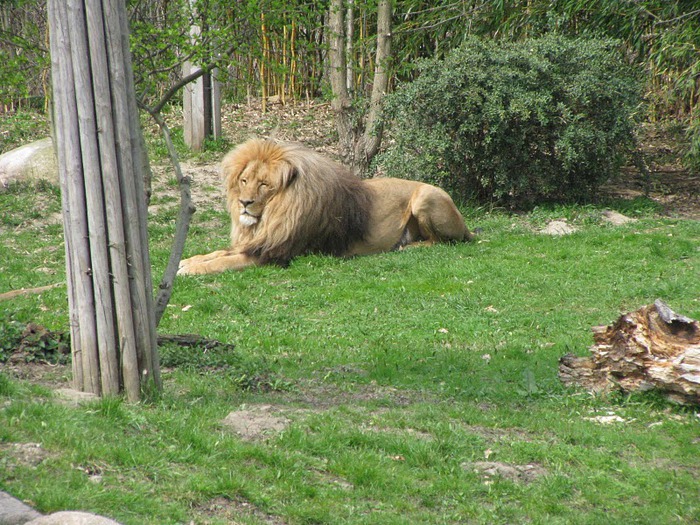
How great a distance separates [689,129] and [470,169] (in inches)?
139

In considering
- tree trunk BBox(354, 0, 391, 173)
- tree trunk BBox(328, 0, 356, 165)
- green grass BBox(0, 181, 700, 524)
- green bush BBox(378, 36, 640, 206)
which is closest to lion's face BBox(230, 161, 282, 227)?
green grass BBox(0, 181, 700, 524)

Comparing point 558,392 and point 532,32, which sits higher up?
point 532,32

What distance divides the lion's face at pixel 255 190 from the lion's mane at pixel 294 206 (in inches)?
1.3

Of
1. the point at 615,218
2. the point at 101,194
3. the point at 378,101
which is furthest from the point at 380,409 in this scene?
the point at 378,101

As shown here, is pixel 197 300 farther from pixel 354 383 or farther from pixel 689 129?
pixel 689 129

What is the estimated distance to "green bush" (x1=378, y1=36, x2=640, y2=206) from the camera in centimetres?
1274

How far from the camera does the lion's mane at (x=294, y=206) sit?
10.4 meters

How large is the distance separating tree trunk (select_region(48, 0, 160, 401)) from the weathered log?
3.15m

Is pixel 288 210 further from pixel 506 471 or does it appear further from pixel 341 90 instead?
pixel 506 471

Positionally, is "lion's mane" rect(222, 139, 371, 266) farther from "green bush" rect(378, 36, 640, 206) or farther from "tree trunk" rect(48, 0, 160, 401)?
"tree trunk" rect(48, 0, 160, 401)

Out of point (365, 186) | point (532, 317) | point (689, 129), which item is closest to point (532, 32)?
point (689, 129)

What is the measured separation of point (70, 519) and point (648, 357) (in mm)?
3983

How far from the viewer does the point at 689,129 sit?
13688 millimetres

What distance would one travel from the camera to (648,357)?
19.0 feet
